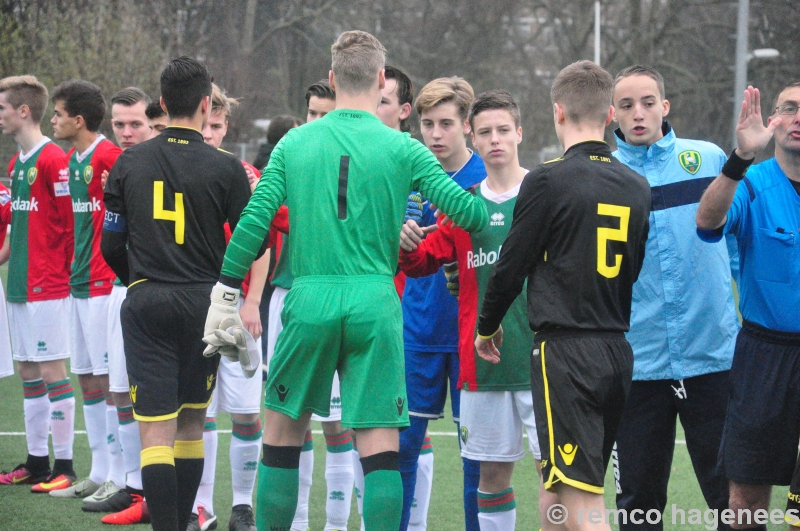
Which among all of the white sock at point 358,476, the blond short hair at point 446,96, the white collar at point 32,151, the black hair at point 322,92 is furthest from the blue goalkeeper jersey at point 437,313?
the white collar at point 32,151

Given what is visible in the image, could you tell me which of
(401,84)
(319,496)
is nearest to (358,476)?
(319,496)

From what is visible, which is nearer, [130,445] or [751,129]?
[751,129]

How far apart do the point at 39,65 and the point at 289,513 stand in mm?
20629

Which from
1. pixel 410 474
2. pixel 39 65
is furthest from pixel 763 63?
pixel 410 474

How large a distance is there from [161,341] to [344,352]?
1.13 metres

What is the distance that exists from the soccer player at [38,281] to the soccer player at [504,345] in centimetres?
308

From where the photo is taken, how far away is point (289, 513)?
377 cm

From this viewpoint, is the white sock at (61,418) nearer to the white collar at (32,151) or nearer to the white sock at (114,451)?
the white sock at (114,451)

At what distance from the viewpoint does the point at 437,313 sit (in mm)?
4867

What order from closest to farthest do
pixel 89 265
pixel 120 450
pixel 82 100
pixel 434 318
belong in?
1. pixel 434 318
2. pixel 120 450
3. pixel 89 265
4. pixel 82 100

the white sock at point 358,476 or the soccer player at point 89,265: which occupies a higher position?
the soccer player at point 89,265

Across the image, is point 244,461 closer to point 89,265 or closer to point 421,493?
point 421,493

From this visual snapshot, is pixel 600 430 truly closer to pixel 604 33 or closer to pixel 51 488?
pixel 51 488

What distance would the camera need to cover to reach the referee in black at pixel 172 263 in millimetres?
4434
